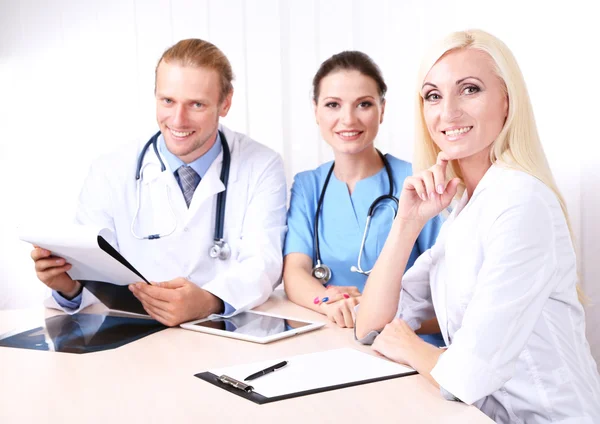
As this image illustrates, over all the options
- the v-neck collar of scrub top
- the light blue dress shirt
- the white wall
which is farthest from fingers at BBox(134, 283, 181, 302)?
the white wall

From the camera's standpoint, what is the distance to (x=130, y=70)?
2.49 metres

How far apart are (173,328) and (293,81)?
4.61 ft

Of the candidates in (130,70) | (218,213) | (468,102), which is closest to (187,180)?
(218,213)

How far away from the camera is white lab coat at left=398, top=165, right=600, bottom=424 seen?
3.20 feet

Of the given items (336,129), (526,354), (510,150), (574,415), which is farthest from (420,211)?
(336,129)

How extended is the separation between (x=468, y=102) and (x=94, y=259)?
3.01 feet

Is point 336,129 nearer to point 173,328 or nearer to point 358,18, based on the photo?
point 358,18

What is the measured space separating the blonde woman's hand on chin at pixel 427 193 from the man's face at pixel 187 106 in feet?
3.00

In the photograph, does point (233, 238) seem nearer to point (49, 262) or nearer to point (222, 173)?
point (222, 173)

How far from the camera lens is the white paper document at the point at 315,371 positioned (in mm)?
975

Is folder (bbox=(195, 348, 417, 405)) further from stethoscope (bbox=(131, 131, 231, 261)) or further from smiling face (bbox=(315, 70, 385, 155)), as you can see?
smiling face (bbox=(315, 70, 385, 155))

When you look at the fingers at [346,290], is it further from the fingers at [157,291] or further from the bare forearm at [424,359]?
the bare forearm at [424,359]

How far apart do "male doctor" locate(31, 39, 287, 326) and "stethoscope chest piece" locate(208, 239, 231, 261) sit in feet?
0.11

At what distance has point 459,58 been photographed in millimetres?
1219
